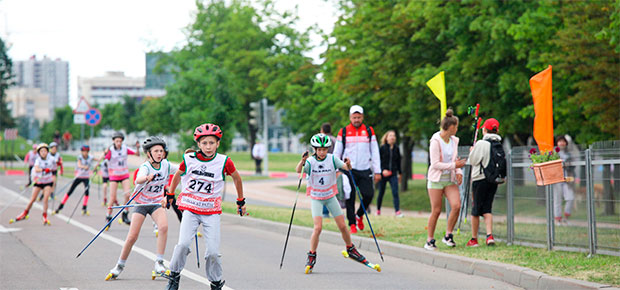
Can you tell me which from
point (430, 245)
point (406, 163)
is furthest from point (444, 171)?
point (406, 163)

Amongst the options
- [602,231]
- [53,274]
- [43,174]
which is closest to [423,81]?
[43,174]

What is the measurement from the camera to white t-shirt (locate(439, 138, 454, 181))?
10.7 m

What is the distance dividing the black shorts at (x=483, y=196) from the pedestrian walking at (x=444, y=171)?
0.37 metres

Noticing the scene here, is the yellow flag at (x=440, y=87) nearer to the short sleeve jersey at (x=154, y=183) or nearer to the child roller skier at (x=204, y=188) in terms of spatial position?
the short sleeve jersey at (x=154, y=183)

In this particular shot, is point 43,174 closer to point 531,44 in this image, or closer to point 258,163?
point 531,44

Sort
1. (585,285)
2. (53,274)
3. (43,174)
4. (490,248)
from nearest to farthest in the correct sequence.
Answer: (585,285) → (53,274) → (490,248) → (43,174)

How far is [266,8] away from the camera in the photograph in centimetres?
5547

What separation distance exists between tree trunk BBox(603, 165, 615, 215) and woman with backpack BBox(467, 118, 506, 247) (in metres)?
1.42

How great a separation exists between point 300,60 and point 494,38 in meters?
23.3

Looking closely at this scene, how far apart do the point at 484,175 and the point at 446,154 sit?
630mm

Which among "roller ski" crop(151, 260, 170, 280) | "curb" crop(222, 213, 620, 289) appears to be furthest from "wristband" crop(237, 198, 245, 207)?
"curb" crop(222, 213, 620, 289)

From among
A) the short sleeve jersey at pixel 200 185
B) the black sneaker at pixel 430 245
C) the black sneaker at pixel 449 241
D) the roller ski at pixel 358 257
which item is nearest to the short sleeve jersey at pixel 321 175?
the roller ski at pixel 358 257

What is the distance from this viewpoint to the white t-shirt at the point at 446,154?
10.7 metres

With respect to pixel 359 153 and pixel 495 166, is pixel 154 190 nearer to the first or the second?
pixel 359 153
